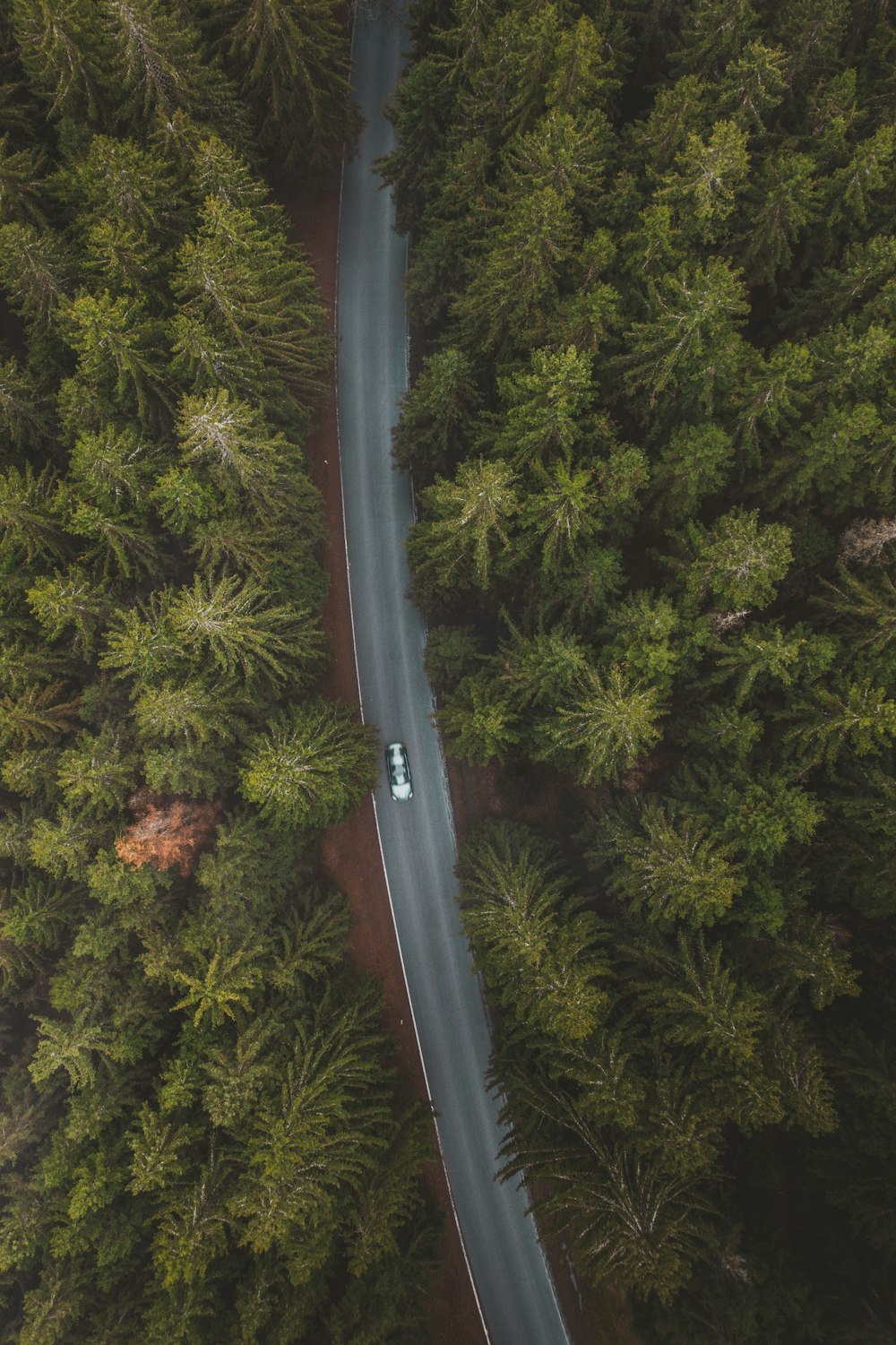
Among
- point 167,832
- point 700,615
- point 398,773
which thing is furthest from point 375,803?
point 700,615

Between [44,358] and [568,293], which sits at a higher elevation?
[44,358]

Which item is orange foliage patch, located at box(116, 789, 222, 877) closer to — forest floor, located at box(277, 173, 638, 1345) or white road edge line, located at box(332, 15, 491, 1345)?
forest floor, located at box(277, 173, 638, 1345)

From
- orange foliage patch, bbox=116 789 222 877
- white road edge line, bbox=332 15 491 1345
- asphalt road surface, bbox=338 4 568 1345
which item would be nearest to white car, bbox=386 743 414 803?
asphalt road surface, bbox=338 4 568 1345

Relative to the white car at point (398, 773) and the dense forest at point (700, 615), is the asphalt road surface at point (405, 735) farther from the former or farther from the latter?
the dense forest at point (700, 615)

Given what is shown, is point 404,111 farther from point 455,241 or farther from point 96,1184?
point 96,1184

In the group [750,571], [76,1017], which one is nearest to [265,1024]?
[76,1017]

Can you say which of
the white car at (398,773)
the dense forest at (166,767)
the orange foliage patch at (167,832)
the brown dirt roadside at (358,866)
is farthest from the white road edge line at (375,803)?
the orange foliage patch at (167,832)

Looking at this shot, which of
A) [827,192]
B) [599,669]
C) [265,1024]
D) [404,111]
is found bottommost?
[265,1024]
